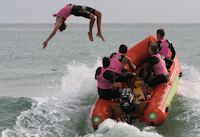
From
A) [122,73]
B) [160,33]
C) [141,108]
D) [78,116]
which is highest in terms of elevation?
[160,33]

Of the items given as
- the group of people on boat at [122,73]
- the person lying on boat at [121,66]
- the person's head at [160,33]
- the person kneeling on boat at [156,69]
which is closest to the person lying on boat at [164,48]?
the person's head at [160,33]

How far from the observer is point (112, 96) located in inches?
353

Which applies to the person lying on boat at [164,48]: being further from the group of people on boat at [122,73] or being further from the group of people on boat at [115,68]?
the group of people on boat at [122,73]

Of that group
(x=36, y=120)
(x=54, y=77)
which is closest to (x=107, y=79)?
(x=36, y=120)

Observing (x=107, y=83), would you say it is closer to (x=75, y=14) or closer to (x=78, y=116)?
(x=78, y=116)

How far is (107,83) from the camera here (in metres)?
8.86

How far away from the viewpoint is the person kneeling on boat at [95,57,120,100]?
872cm

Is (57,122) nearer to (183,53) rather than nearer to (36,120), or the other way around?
(36,120)

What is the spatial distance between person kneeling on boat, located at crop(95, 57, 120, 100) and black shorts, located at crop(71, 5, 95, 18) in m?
0.90

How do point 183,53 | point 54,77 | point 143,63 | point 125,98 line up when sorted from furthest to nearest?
point 183,53, point 54,77, point 143,63, point 125,98

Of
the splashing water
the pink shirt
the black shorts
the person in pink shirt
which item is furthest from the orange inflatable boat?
the pink shirt

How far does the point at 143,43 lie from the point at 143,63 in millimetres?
485

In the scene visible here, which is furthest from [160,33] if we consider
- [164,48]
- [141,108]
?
[141,108]

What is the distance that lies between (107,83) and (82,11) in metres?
1.47
